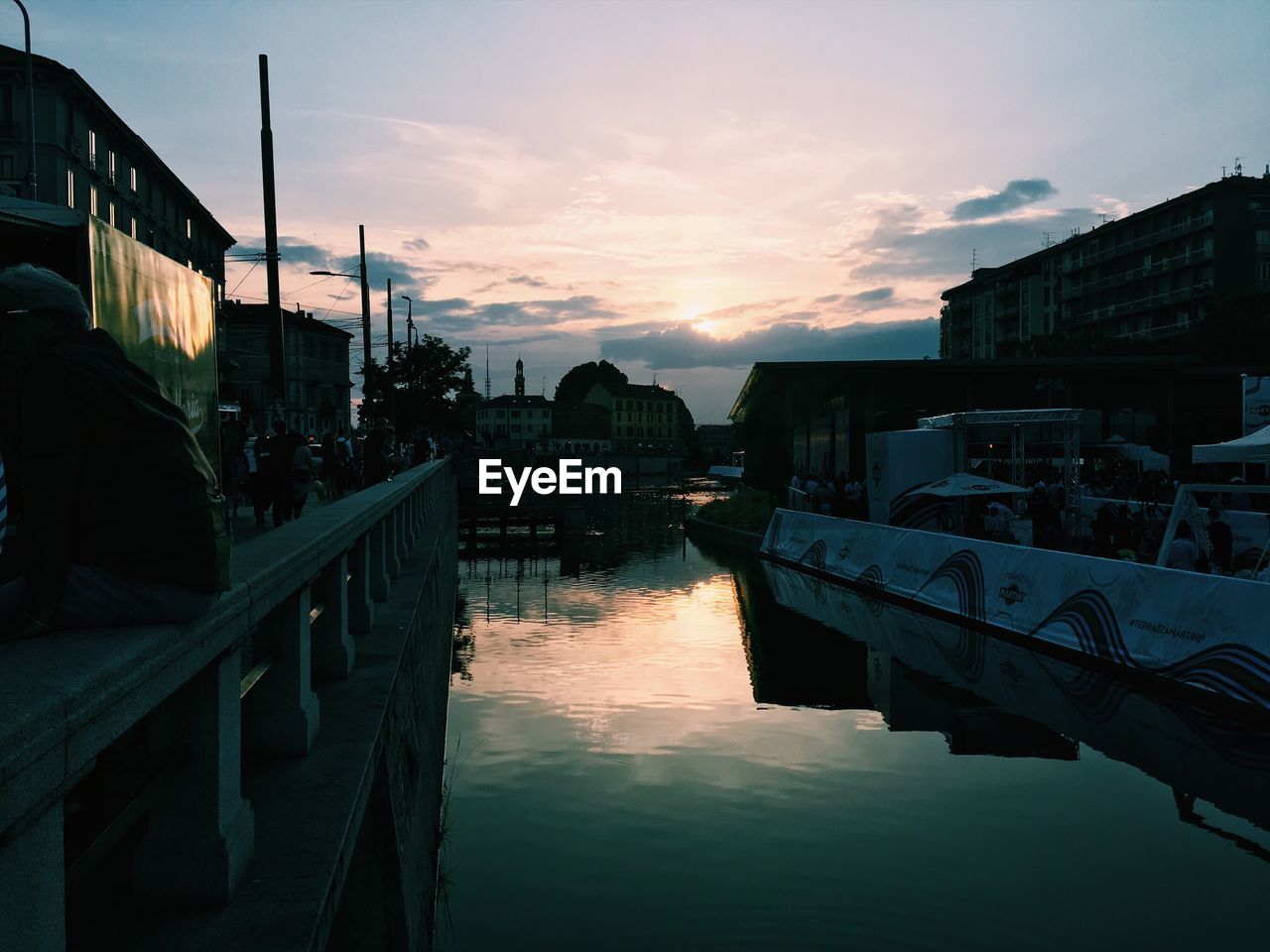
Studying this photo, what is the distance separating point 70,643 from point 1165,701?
14532 mm

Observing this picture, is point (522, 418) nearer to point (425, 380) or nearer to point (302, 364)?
point (302, 364)

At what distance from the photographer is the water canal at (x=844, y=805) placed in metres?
8.46

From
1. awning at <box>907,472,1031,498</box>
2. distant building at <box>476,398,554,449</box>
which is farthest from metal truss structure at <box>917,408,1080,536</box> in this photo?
distant building at <box>476,398,554,449</box>

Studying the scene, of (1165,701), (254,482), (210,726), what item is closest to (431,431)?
(254,482)

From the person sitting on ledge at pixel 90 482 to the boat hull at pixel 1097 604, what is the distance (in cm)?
1307

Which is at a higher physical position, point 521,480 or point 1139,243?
point 1139,243

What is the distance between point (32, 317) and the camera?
10.9 feet

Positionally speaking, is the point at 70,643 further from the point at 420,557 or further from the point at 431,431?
the point at 431,431

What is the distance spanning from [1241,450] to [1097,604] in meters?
3.31

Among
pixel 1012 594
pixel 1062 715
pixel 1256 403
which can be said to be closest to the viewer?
pixel 1062 715

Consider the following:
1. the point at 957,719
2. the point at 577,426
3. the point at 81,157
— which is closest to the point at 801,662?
the point at 957,719

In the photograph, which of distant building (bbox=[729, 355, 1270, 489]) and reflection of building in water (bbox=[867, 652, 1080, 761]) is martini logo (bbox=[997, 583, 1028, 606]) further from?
distant building (bbox=[729, 355, 1270, 489])

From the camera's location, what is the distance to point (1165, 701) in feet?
46.9

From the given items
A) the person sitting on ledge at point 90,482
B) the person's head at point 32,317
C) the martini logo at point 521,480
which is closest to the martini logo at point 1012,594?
the person sitting on ledge at point 90,482
